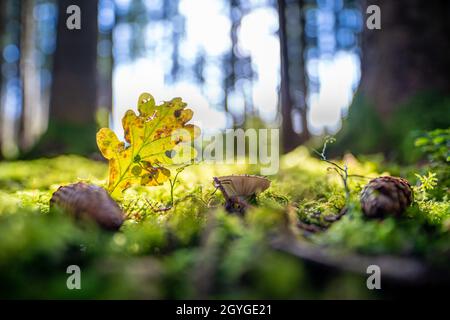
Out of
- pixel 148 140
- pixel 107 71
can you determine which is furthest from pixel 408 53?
pixel 107 71

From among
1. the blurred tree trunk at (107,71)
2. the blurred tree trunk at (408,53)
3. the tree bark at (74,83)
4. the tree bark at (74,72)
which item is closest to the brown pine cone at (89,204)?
the blurred tree trunk at (408,53)

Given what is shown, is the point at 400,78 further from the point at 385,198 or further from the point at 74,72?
the point at 74,72

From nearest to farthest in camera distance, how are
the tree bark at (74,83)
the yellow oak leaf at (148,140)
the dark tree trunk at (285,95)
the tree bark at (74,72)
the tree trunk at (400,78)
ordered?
the yellow oak leaf at (148,140) → the tree trunk at (400,78) → the tree bark at (74,83) → the tree bark at (74,72) → the dark tree trunk at (285,95)

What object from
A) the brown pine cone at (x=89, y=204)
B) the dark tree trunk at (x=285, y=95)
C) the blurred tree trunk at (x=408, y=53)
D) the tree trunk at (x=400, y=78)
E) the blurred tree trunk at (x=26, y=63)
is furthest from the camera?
the blurred tree trunk at (x=26, y=63)

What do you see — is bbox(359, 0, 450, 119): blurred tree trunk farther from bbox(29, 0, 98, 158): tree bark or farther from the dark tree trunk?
bbox(29, 0, 98, 158): tree bark

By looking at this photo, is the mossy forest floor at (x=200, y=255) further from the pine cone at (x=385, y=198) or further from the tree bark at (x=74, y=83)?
the tree bark at (x=74, y=83)
